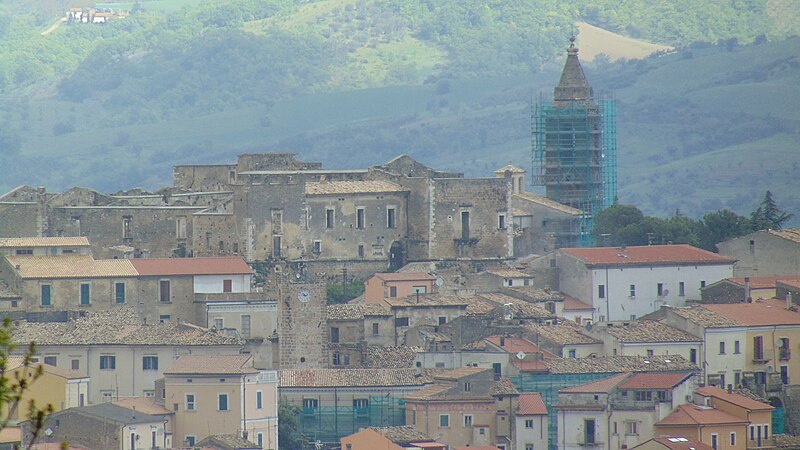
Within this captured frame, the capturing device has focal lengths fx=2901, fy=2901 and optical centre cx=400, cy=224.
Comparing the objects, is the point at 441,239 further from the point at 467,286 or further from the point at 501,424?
the point at 501,424

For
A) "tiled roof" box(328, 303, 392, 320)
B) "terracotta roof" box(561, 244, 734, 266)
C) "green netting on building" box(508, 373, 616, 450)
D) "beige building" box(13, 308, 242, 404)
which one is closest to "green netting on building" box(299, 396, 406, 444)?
"beige building" box(13, 308, 242, 404)

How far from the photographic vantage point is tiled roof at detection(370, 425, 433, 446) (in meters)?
70.2

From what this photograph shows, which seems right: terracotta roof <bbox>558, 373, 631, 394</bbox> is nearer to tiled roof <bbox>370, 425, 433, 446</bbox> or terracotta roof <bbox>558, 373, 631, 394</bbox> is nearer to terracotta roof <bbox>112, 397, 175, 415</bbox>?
tiled roof <bbox>370, 425, 433, 446</bbox>

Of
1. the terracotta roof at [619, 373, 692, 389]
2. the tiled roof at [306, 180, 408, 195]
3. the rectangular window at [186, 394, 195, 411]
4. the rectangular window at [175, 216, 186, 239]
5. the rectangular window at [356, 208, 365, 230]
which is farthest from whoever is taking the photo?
the rectangular window at [356, 208, 365, 230]

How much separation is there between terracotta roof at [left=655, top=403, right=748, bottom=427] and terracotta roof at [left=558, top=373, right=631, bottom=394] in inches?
66.6

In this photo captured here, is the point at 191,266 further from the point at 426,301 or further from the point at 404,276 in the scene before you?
the point at 404,276

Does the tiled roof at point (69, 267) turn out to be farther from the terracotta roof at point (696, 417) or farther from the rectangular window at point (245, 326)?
the terracotta roof at point (696, 417)

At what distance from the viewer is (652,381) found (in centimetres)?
7362

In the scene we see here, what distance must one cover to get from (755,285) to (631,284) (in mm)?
3695

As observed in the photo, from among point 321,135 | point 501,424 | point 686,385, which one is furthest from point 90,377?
point 321,135

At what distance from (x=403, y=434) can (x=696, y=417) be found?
24.2 feet

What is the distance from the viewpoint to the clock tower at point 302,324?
77875 millimetres

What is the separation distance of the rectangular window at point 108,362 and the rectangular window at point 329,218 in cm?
1437

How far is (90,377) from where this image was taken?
2928 inches
